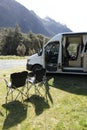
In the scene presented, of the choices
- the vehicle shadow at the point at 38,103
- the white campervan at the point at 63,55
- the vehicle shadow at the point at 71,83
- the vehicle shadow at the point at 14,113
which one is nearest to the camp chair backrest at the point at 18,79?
the vehicle shadow at the point at 14,113

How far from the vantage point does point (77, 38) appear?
14383mm

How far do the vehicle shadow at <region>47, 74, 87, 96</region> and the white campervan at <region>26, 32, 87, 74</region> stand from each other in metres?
0.39

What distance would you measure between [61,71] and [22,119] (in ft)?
22.9

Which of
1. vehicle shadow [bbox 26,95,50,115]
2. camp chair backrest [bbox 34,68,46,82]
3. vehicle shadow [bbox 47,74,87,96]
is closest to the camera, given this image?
vehicle shadow [bbox 26,95,50,115]

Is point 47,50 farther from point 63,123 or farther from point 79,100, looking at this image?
point 63,123

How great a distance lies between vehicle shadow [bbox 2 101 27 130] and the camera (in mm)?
6648

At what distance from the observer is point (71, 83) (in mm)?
12188

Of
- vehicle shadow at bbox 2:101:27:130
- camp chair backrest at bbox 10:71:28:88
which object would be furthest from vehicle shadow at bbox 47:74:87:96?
vehicle shadow at bbox 2:101:27:130

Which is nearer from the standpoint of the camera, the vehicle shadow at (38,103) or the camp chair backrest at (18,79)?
the vehicle shadow at (38,103)

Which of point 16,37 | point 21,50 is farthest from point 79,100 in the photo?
point 16,37

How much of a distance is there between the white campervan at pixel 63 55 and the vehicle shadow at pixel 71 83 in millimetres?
391

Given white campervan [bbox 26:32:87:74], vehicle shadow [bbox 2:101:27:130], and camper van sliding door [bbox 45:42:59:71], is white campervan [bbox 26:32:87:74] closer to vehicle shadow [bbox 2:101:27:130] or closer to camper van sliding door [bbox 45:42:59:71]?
camper van sliding door [bbox 45:42:59:71]

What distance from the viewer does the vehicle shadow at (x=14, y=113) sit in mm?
6648

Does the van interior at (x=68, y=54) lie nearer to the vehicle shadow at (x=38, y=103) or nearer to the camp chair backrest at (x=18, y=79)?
the vehicle shadow at (x=38, y=103)
